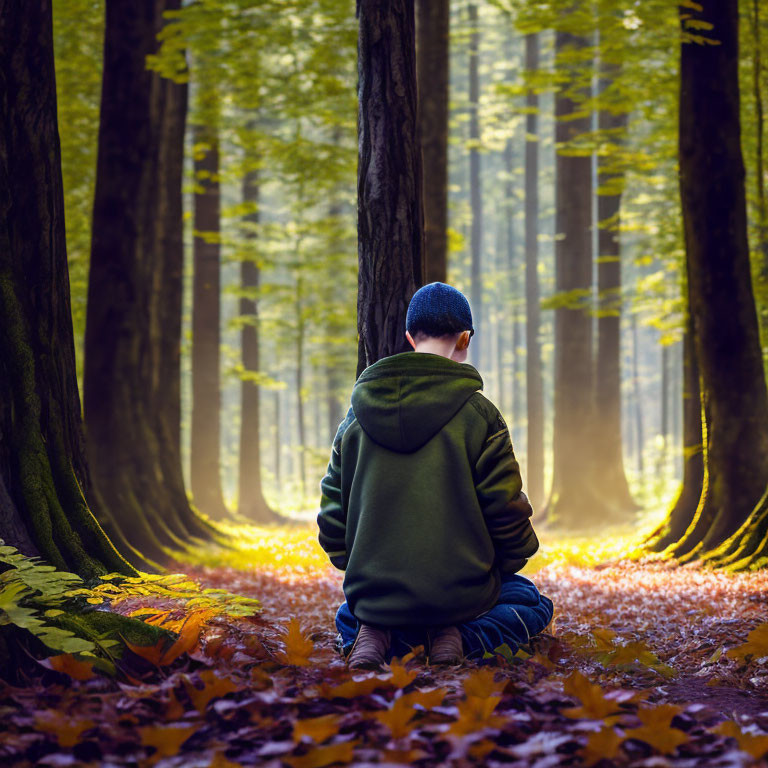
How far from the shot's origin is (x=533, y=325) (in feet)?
78.2

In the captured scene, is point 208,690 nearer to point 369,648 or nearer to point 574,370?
point 369,648

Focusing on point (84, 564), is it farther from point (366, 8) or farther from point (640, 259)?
point (640, 259)

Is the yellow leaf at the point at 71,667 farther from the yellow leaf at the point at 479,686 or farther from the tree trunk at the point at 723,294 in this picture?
the tree trunk at the point at 723,294

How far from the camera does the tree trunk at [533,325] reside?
21547 mm

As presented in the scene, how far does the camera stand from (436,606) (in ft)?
10.8

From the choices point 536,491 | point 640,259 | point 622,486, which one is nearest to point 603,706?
point 640,259

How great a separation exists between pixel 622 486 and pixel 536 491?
18.7ft

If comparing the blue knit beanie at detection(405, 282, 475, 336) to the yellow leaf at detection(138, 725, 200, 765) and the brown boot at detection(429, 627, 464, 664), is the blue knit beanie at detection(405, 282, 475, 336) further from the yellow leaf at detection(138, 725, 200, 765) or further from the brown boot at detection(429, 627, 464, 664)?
the yellow leaf at detection(138, 725, 200, 765)

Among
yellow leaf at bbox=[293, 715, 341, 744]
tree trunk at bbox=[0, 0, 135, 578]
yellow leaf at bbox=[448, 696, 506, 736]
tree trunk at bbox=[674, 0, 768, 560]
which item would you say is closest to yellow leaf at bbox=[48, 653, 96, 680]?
yellow leaf at bbox=[293, 715, 341, 744]

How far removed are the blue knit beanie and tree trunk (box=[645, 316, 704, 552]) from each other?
6381mm

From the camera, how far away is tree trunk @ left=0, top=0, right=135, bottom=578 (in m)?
4.30

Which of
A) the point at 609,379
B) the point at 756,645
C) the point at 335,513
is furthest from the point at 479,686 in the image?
the point at 609,379

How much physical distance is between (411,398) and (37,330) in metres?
2.67

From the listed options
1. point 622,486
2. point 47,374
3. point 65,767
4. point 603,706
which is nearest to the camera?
point 65,767
